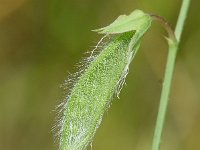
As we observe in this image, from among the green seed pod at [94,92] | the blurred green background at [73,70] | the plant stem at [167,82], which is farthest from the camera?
the blurred green background at [73,70]

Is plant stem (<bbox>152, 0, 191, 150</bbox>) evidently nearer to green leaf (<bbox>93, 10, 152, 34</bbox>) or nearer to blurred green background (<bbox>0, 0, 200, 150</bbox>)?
green leaf (<bbox>93, 10, 152, 34</bbox>)

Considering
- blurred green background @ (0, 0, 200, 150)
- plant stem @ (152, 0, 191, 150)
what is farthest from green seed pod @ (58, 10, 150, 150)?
blurred green background @ (0, 0, 200, 150)

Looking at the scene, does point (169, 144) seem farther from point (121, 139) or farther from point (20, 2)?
point (20, 2)

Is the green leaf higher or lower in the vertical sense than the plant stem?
higher

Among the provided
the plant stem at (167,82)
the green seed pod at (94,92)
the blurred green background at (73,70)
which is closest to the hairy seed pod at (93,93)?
the green seed pod at (94,92)

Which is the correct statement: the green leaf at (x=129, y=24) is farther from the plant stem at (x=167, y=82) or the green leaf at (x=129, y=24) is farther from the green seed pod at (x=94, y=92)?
the plant stem at (x=167, y=82)

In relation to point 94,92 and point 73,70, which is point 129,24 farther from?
point 73,70

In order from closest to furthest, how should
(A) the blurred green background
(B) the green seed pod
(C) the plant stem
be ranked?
(B) the green seed pod → (C) the plant stem → (A) the blurred green background
